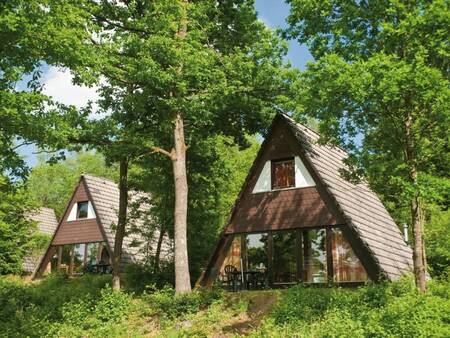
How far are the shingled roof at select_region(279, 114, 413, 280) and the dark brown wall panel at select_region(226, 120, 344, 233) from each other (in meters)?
0.40

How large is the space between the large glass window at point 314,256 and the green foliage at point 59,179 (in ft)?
131

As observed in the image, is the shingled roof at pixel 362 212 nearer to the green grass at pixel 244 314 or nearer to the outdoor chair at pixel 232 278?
the green grass at pixel 244 314

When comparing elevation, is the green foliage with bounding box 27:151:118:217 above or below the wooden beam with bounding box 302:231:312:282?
above

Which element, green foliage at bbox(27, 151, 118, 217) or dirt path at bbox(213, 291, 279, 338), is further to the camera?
green foliage at bbox(27, 151, 118, 217)

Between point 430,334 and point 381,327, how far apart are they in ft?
3.58

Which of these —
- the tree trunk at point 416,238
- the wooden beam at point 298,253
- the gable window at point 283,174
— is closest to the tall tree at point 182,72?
the gable window at point 283,174

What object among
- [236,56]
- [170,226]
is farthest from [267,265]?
[236,56]

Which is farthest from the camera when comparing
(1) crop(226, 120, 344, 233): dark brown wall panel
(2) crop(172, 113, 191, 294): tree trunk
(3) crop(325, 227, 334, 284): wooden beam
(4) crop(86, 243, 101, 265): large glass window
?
(4) crop(86, 243, 101, 265): large glass window

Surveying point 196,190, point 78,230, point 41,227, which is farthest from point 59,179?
point 196,190

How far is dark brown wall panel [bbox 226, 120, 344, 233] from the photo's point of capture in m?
19.7

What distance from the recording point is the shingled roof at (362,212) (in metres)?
19.0

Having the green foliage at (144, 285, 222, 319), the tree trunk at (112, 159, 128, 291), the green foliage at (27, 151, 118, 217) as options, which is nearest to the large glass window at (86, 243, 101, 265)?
the tree trunk at (112, 159, 128, 291)

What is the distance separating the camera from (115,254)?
22797 millimetres

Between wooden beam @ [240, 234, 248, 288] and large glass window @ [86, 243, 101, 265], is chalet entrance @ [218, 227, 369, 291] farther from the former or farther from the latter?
large glass window @ [86, 243, 101, 265]
